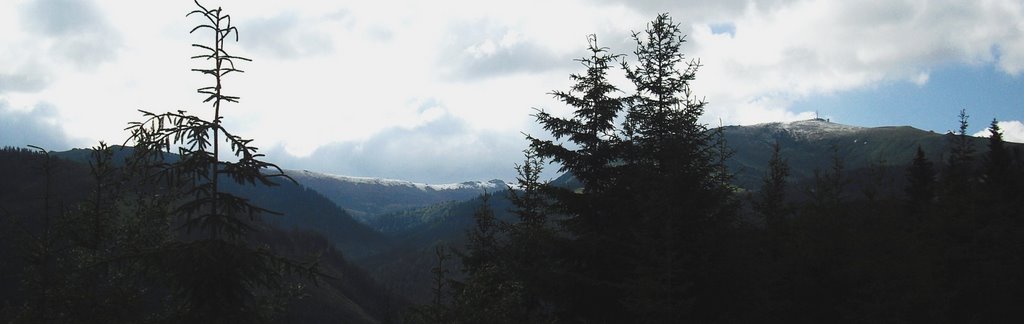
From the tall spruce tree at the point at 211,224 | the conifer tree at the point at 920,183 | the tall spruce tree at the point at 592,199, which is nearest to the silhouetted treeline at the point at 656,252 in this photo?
the tall spruce tree at the point at 592,199

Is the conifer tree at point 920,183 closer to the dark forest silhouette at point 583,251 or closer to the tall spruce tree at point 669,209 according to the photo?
the dark forest silhouette at point 583,251

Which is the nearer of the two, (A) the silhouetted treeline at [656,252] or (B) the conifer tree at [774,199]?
(A) the silhouetted treeline at [656,252]

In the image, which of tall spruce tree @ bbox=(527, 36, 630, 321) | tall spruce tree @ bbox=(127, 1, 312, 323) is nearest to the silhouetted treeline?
tall spruce tree @ bbox=(527, 36, 630, 321)

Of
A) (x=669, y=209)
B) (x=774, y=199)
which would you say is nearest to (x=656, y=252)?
(x=669, y=209)

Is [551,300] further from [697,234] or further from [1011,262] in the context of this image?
[1011,262]

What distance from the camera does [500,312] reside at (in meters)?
20.8

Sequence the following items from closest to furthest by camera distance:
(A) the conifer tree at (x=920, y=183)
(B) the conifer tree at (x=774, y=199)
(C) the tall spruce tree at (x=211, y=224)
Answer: (C) the tall spruce tree at (x=211, y=224) → (B) the conifer tree at (x=774, y=199) → (A) the conifer tree at (x=920, y=183)

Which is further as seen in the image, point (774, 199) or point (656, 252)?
point (774, 199)

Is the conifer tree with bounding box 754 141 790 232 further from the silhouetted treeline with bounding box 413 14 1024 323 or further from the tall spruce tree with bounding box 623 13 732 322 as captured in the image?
the tall spruce tree with bounding box 623 13 732 322

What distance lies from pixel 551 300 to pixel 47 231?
624 inches

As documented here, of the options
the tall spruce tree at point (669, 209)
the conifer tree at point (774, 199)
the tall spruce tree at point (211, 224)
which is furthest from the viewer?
the conifer tree at point (774, 199)

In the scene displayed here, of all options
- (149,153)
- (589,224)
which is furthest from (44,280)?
(589,224)

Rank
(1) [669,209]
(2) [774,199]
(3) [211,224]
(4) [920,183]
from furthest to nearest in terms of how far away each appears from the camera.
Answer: (4) [920,183] → (2) [774,199] → (1) [669,209] → (3) [211,224]

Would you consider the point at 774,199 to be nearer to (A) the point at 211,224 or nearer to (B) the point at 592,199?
(B) the point at 592,199
